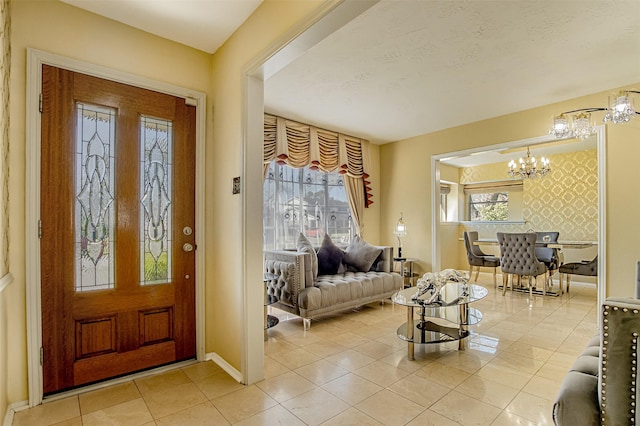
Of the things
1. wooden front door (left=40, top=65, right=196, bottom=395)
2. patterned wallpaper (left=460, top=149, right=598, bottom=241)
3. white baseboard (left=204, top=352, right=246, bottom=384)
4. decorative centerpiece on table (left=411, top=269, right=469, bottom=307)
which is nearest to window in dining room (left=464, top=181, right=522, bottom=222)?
patterned wallpaper (left=460, top=149, right=598, bottom=241)

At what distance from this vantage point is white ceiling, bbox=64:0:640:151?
237cm

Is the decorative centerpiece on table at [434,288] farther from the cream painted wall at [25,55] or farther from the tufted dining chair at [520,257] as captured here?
the cream painted wall at [25,55]

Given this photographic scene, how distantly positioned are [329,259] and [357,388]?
2.23 meters

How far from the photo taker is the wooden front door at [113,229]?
2.20 metres

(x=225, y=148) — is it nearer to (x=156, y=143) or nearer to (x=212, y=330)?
(x=156, y=143)

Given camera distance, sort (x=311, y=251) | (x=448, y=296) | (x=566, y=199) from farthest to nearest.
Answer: (x=566, y=199)
(x=311, y=251)
(x=448, y=296)

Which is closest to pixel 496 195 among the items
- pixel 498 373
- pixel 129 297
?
pixel 498 373

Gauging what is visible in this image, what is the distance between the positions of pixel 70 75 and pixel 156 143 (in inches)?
26.9

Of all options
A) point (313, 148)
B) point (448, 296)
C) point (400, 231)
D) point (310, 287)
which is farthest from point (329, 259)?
point (400, 231)

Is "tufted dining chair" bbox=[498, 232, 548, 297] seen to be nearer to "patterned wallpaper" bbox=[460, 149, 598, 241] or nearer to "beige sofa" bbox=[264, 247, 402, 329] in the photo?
"patterned wallpaper" bbox=[460, 149, 598, 241]

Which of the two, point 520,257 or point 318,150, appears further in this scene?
point 318,150

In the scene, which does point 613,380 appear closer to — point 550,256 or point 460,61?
point 460,61

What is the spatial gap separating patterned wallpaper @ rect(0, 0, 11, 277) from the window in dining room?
827cm

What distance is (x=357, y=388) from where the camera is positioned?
2.33m
